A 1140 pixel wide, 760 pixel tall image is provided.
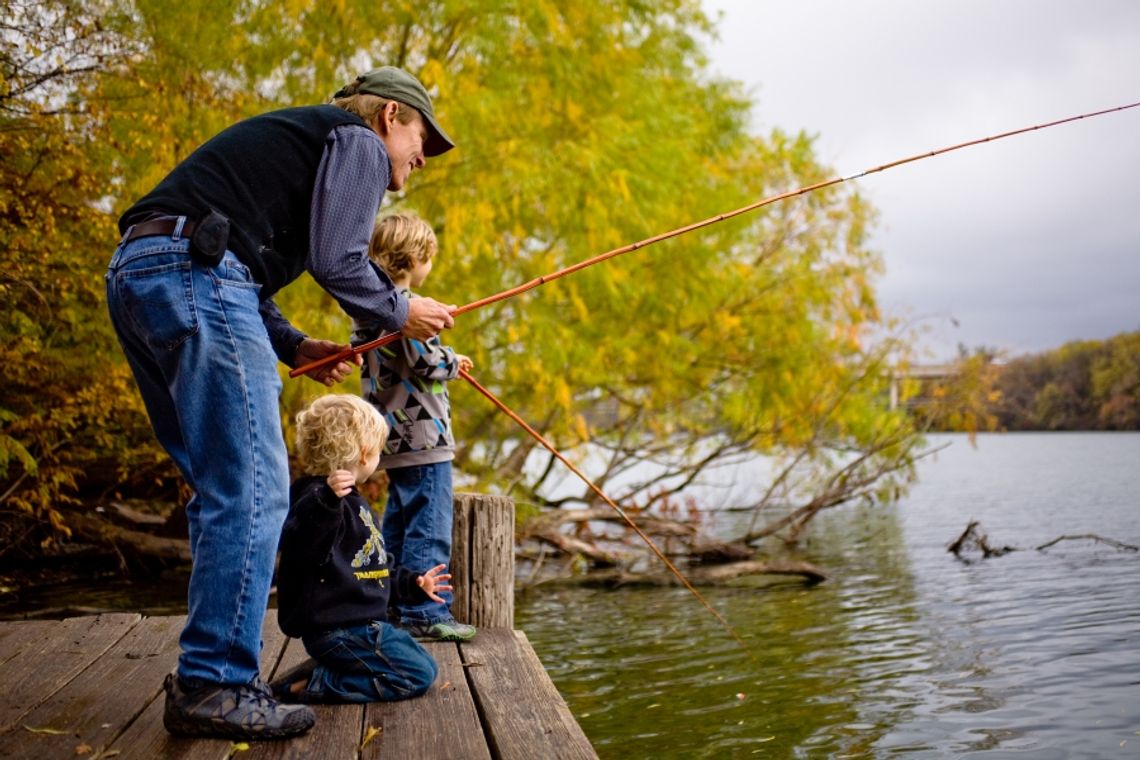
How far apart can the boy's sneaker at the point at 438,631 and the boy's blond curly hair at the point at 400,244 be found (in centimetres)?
116

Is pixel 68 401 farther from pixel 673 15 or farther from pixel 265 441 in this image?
pixel 673 15

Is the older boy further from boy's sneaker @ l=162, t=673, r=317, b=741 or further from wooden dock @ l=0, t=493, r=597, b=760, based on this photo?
boy's sneaker @ l=162, t=673, r=317, b=741

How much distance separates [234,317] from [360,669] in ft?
3.18

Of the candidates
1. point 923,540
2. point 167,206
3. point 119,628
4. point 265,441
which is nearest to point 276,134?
point 167,206

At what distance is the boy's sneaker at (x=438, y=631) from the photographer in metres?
3.72

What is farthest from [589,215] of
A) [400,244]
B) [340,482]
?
[340,482]

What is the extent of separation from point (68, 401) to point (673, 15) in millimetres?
6829

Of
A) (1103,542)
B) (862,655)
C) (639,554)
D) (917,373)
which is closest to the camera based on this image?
(862,655)

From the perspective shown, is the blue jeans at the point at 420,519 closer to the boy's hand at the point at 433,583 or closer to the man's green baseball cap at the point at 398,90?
the boy's hand at the point at 433,583

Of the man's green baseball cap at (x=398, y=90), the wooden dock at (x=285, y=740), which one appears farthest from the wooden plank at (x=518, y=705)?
the man's green baseball cap at (x=398, y=90)

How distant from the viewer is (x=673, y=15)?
36.9ft

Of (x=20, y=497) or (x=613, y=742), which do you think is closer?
(x=613, y=742)

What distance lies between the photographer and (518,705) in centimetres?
284

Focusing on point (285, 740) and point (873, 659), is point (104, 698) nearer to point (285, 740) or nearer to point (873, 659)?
point (285, 740)
